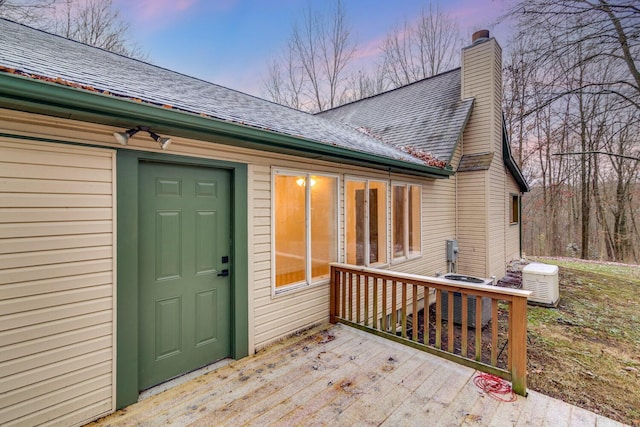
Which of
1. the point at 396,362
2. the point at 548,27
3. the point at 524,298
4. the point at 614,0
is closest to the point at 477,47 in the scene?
the point at 548,27

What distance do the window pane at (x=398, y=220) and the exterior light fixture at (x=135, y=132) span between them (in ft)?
12.9

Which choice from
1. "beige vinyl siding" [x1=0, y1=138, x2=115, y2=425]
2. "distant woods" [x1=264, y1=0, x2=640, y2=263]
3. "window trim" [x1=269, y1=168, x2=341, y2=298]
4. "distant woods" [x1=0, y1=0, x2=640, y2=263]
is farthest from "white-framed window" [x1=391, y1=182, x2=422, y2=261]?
"distant woods" [x1=264, y1=0, x2=640, y2=263]

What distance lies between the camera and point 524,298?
2.68m

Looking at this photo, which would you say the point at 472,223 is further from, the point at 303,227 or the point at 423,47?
the point at 423,47

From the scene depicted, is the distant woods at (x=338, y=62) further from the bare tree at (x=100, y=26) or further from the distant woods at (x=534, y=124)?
the bare tree at (x=100, y=26)

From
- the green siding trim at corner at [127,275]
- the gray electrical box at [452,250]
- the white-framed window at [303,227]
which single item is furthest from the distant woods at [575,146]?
the green siding trim at corner at [127,275]

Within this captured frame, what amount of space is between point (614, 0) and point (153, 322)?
29.7 feet

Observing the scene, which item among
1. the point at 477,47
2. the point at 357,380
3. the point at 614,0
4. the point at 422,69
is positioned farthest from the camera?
the point at 422,69

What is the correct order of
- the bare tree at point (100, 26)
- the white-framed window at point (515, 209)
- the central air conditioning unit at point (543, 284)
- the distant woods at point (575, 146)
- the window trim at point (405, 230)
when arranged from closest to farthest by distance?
the window trim at point (405, 230) → the central air conditioning unit at point (543, 284) → the distant woods at point (575, 146) → the bare tree at point (100, 26) → the white-framed window at point (515, 209)

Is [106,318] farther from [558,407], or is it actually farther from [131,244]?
[558,407]

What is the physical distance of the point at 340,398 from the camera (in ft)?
8.53

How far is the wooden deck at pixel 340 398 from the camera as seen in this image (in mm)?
2338

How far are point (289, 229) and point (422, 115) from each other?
640cm

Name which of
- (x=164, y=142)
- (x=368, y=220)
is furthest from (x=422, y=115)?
(x=164, y=142)
